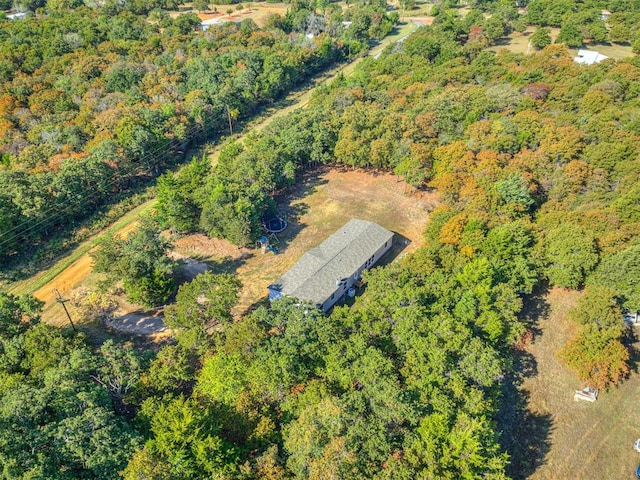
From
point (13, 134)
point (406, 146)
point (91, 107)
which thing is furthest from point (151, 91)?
point (406, 146)

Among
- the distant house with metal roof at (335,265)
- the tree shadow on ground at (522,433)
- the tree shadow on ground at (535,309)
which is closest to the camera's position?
the tree shadow on ground at (522,433)

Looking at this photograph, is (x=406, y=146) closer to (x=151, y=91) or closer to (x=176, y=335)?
(x=176, y=335)

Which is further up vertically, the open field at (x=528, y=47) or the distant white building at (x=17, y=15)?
the distant white building at (x=17, y=15)

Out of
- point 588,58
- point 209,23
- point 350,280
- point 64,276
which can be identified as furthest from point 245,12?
point 350,280

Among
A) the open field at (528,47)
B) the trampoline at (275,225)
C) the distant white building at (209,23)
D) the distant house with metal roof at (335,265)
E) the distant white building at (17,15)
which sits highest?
the distant white building at (17,15)

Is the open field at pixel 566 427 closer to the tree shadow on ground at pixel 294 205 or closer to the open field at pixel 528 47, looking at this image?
the tree shadow on ground at pixel 294 205

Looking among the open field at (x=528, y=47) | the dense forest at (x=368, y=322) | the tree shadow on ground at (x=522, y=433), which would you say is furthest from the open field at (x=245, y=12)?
the tree shadow on ground at (x=522, y=433)
